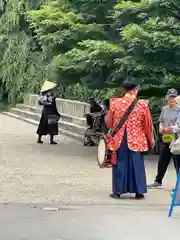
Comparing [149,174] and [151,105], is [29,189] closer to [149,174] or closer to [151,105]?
[149,174]

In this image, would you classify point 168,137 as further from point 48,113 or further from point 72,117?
point 72,117

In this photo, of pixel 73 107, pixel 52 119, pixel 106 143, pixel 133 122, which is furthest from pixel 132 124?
pixel 73 107

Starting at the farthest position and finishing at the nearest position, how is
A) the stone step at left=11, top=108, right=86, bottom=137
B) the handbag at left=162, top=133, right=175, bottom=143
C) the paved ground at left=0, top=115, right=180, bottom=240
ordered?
the stone step at left=11, top=108, right=86, bottom=137 < the handbag at left=162, top=133, right=175, bottom=143 < the paved ground at left=0, top=115, right=180, bottom=240

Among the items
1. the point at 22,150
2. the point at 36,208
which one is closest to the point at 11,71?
the point at 22,150

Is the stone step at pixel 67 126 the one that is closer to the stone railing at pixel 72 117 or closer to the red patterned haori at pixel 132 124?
the stone railing at pixel 72 117

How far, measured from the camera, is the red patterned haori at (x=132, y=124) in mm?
9273

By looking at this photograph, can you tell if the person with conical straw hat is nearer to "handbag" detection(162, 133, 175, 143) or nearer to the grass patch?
"handbag" detection(162, 133, 175, 143)

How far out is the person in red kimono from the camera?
9.28 m

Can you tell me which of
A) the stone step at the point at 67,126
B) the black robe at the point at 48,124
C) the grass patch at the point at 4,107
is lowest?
the grass patch at the point at 4,107

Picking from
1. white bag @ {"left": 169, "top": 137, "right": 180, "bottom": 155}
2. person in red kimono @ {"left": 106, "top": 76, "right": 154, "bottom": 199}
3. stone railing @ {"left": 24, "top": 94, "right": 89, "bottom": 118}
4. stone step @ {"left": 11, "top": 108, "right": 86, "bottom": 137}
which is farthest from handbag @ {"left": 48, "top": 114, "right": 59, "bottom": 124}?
white bag @ {"left": 169, "top": 137, "right": 180, "bottom": 155}

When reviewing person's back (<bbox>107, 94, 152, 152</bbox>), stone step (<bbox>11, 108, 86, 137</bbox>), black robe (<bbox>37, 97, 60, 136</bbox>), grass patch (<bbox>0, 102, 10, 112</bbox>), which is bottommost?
grass patch (<bbox>0, 102, 10, 112</bbox>)

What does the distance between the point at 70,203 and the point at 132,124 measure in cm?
149

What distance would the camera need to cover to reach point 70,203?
898 cm

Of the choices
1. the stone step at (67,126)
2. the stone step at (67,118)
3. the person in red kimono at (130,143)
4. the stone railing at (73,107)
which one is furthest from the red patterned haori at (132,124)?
the stone railing at (73,107)
